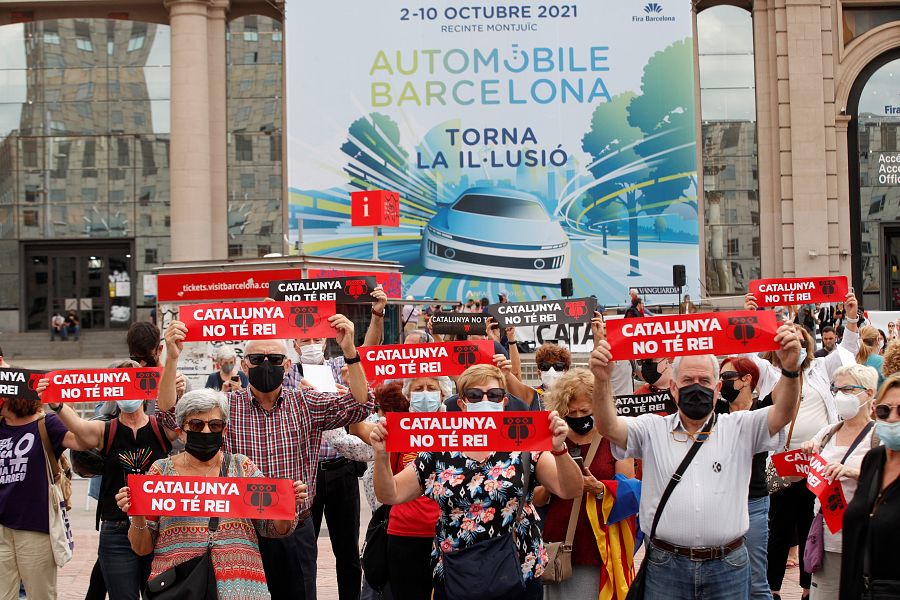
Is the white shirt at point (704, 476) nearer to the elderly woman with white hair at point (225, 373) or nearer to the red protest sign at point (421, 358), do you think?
the red protest sign at point (421, 358)

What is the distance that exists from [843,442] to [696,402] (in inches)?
69.0

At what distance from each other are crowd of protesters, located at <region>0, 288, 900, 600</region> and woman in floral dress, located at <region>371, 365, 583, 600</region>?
0.01 metres

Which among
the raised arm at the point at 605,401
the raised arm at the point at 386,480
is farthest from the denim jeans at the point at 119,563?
the raised arm at the point at 605,401

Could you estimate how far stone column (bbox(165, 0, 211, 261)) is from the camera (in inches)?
1435

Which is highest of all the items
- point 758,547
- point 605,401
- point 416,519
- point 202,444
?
point 605,401

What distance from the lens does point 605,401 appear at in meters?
5.64

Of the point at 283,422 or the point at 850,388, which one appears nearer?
the point at 283,422

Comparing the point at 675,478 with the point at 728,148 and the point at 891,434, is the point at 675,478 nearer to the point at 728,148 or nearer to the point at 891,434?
the point at 891,434

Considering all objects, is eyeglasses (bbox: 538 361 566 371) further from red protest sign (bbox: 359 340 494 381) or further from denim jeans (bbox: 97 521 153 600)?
denim jeans (bbox: 97 521 153 600)

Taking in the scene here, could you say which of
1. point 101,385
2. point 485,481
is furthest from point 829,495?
point 101,385

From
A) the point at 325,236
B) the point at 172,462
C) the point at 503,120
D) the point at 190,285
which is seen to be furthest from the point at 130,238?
the point at 172,462

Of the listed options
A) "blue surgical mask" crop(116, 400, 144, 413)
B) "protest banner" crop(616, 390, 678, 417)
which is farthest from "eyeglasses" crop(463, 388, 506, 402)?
"blue surgical mask" crop(116, 400, 144, 413)

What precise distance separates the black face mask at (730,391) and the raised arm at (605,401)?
8.68 ft

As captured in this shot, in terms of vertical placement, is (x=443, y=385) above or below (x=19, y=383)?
below
